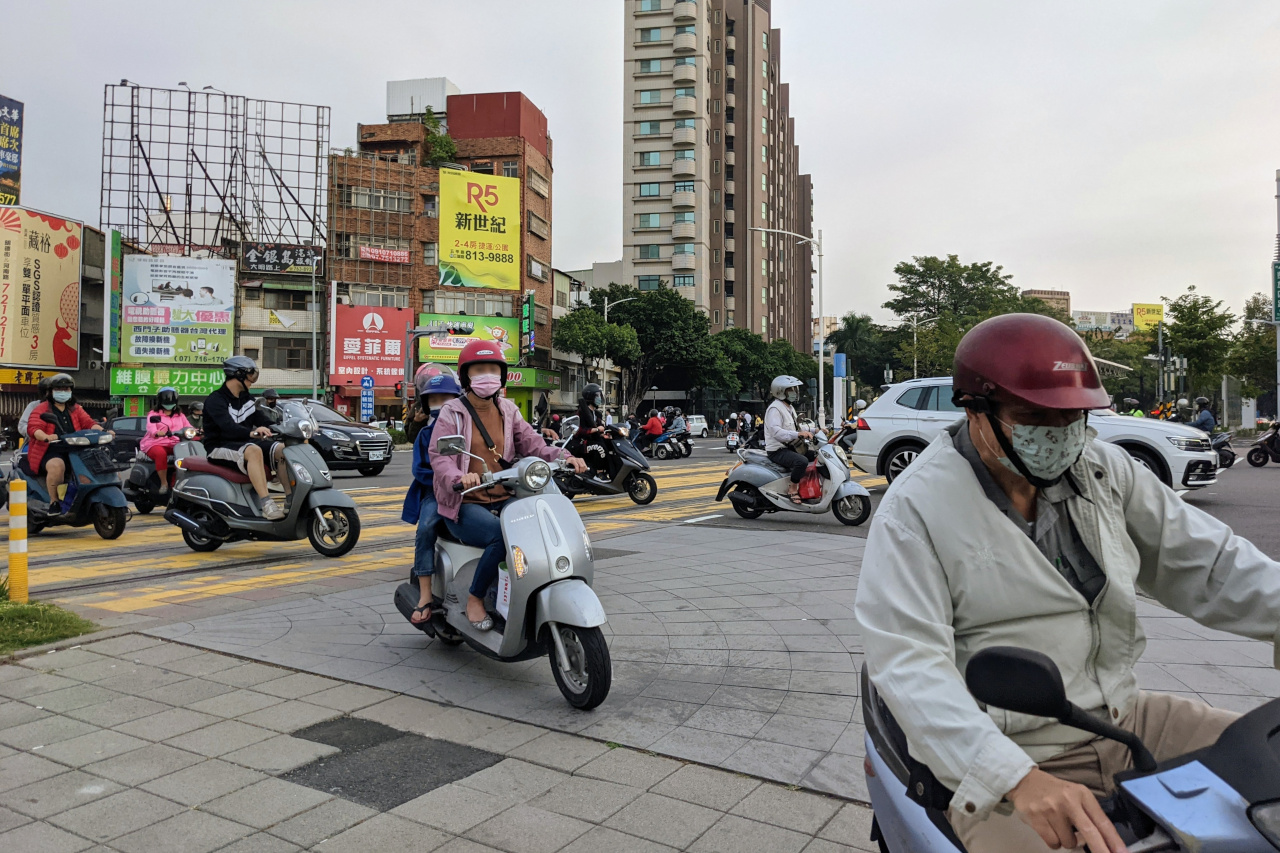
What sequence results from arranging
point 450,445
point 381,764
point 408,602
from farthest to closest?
point 408,602
point 450,445
point 381,764

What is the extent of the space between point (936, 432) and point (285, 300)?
44.2 metres

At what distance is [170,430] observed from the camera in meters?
12.4

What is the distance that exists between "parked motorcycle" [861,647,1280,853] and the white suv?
1160 centimetres

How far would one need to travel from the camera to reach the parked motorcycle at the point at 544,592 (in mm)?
4082

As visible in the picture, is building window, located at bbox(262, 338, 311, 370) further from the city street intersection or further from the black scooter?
the city street intersection

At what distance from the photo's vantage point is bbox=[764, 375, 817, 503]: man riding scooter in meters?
10.8

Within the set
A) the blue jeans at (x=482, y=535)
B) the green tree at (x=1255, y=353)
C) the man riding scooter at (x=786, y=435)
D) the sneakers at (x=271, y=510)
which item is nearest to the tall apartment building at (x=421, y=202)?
the green tree at (x=1255, y=353)

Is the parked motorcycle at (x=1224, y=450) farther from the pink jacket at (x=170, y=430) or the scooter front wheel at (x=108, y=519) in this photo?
the scooter front wheel at (x=108, y=519)

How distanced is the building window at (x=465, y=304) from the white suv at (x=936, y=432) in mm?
41961

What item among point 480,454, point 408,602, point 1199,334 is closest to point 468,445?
point 480,454

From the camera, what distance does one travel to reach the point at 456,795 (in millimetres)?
3240

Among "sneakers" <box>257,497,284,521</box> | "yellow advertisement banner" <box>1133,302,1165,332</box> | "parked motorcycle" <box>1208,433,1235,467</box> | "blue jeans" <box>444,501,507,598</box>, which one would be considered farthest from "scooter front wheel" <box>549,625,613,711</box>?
"yellow advertisement banner" <box>1133,302,1165,332</box>

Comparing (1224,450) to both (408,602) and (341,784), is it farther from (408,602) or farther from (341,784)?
(341,784)

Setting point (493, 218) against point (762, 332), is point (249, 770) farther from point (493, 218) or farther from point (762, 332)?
point (762, 332)
